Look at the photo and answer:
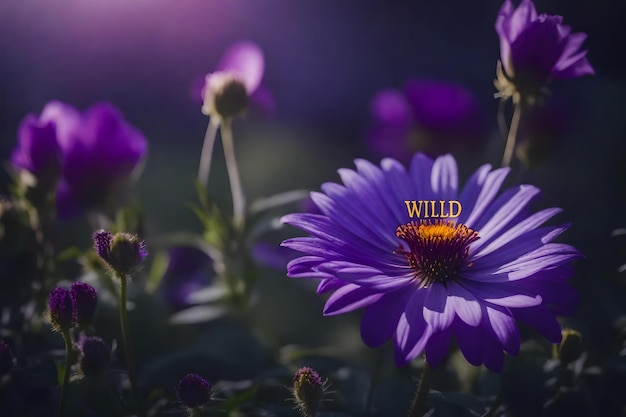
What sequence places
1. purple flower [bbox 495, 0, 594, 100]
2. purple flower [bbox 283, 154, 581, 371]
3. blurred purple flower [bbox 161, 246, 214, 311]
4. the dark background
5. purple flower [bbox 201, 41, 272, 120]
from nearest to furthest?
purple flower [bbox 283, 154, 581, 371] → purple flower [bbox 495, 0, 594, 100] → purple flower [bbox 201, 41, 272, 120] → blurred purple flower [bbox 161, 246, 214, 311] → the dark background

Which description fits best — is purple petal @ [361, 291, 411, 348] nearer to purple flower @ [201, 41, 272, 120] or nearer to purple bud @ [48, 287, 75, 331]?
purple bud @ [48, 287, 75, 331]

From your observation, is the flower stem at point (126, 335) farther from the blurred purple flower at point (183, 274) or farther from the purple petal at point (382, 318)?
the blurred purple flower at point (183, 274)

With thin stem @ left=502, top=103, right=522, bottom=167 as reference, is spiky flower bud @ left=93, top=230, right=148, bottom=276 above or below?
below

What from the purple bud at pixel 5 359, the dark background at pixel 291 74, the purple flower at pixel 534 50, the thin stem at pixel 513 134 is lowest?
the purple bud at pixel 5 359

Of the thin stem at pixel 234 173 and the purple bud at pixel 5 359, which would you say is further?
the thin stem at pixel 234 173

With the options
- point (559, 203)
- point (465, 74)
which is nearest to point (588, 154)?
point (559, 203)

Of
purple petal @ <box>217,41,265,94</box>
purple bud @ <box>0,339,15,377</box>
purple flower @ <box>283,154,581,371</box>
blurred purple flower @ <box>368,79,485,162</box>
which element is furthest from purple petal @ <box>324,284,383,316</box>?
blurred purple flower @ <box>368,79,485,162</box>

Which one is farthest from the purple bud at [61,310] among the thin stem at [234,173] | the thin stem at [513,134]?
the thin stem at [513,134]
